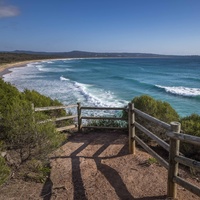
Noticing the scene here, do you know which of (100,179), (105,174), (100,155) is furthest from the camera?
(100,155)

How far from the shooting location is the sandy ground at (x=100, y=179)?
436 cm

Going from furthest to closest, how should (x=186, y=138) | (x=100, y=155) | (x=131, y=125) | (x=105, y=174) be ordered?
(x=100, y=155) < (x=131, y=125) < (x=105, y=174) < (x=186, y=138)

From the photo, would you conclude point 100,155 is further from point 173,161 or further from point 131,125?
point 173,161

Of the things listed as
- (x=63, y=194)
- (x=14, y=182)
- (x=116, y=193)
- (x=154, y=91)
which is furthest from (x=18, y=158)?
(x=154, y=91)

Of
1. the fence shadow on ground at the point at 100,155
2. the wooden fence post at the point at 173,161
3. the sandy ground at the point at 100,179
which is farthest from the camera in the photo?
the fence shadow on ground at the point at 100,155

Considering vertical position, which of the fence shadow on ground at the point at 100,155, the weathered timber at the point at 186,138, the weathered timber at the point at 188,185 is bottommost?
the fence shadow on ground at the point at 100,155

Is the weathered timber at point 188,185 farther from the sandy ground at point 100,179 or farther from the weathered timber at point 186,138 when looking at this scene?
the weathered timber at point 186,138

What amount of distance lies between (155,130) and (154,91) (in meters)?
21.3

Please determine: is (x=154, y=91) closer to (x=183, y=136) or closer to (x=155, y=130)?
(x=155, y=130)

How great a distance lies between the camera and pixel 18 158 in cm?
590

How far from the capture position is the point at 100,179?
195 inches

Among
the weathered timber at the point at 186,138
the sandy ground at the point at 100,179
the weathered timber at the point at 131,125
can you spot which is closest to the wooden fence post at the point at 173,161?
the weathered timber at the point at 186,138

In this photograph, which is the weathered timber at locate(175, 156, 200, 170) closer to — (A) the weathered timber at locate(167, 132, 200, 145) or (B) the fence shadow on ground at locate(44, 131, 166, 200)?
(A) the weathered timber at locate(167, 132, 200, 145)

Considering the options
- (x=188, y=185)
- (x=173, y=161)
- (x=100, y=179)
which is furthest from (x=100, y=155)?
(x=188, y=185)
